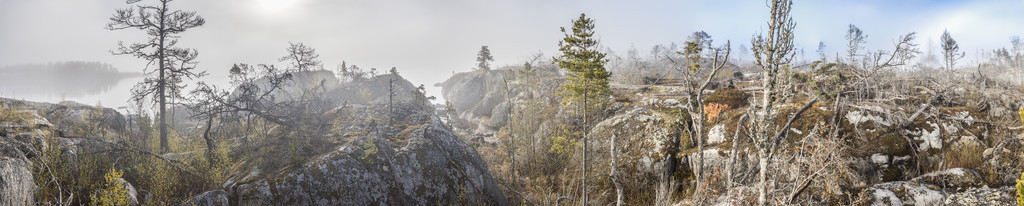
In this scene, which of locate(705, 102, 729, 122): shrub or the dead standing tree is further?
locate(705, 102, 729, 122): shrub

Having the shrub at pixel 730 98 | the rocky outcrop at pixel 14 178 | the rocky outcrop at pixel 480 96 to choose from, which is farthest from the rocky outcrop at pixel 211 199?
the rocky outcrop at pixel 480 96

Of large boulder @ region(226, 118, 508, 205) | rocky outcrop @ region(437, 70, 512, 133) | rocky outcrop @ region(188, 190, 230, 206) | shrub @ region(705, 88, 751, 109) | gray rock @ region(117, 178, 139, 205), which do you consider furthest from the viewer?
rocky outcrop @ region(437, 70, 512, 133)

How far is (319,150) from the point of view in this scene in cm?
1076

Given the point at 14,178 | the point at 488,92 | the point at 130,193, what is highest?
the point at 488,92

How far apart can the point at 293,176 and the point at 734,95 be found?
1553 cm

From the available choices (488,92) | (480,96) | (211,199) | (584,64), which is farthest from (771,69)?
(480,96)

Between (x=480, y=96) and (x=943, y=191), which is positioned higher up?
(x=480, y=96)

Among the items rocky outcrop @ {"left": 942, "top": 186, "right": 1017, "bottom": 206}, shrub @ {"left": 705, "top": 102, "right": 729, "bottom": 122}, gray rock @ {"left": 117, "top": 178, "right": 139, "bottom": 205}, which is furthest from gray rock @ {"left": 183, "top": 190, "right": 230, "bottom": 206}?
rocky outcrop @ {"left": 942, "top": 186, "right": 1017, "bottom": 206}

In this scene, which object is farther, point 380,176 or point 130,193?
point 380,176

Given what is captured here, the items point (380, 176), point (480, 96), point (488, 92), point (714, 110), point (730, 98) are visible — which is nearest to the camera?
point (380, 176)

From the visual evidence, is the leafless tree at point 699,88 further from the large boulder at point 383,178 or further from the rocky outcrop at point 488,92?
the rocky outcrop at point 488,92

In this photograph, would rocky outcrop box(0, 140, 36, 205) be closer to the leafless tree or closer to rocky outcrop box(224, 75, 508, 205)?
rocky outcrop box(224, 75, 508, 205)

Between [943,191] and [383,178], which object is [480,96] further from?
[943,191]

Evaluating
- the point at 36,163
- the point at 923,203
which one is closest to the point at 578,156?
the point at 923,203
